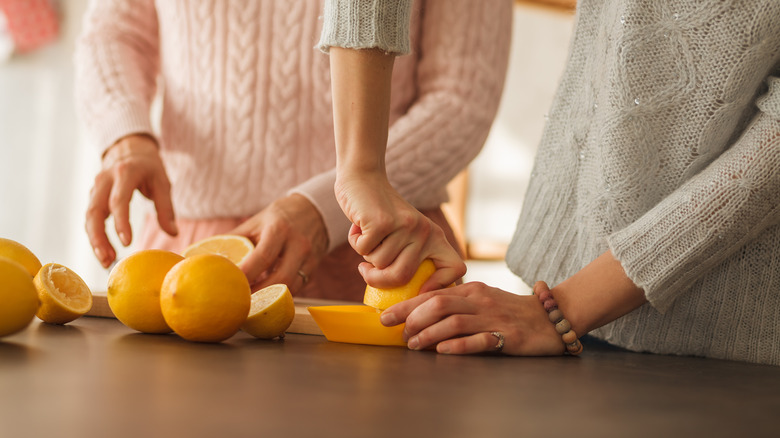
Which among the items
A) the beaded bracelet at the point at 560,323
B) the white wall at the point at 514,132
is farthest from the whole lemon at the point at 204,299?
the white wall at the point at 514,132

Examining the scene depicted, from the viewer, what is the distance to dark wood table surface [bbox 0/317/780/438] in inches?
17.1

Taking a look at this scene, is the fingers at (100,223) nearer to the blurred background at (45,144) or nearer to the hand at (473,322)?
the hand at (473,322)

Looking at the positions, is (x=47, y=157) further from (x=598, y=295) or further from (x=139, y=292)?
(x=598, y=295)

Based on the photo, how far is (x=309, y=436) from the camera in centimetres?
41

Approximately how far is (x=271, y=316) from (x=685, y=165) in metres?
0.55

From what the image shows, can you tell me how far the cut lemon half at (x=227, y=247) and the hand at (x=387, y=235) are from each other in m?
0.34

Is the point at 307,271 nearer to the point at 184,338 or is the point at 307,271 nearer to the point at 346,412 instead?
the point at 184,338

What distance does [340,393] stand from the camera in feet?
1.77

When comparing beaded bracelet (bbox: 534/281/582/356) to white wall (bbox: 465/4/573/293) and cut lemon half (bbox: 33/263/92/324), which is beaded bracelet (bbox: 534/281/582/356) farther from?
white wall (bbox: 465/4/573/293)

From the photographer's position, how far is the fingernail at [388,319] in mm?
Answer: 845

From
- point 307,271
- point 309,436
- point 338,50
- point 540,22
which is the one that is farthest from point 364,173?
point 540,22

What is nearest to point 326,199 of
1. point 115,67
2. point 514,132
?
point 115,67

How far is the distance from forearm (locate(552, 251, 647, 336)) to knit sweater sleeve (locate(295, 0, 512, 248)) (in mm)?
492

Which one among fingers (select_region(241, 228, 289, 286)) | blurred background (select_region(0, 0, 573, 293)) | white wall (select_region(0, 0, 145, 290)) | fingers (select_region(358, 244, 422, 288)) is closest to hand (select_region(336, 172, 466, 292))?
fingers (select_region(358, 244, 422, 288))
